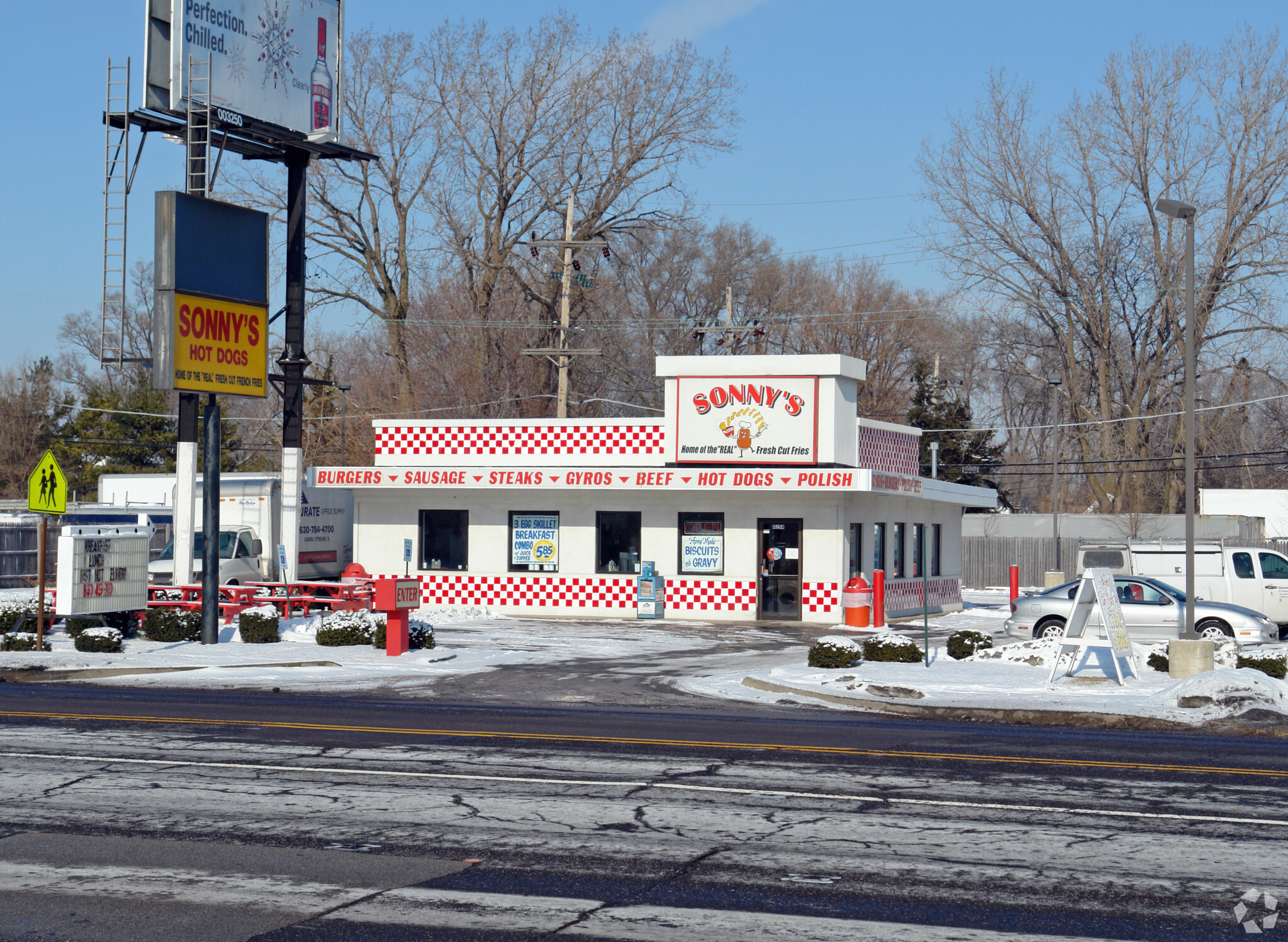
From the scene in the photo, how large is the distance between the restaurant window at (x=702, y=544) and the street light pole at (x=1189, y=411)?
13443 mm

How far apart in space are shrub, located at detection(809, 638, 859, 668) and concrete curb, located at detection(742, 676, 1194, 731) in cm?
287

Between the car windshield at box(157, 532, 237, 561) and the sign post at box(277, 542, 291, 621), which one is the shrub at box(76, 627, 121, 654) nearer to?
the sign post at box(277, 542, 291, 621)

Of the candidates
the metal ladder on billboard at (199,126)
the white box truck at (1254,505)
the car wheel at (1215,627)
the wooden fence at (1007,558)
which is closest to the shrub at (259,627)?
the metal ladder on billboard at (199,126)

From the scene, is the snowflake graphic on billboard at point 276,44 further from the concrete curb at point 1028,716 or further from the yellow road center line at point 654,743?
the concrete curb at point 1028,716

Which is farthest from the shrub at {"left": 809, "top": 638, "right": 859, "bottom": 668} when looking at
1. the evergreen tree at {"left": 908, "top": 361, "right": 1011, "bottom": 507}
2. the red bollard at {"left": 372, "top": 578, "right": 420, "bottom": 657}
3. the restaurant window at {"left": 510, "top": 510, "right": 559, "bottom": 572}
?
the evergreen tree at {"left": 908, "top": 361, "right": 1011, "bottom": 507}

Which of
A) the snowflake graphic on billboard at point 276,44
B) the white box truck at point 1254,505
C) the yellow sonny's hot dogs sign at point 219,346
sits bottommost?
the white box truck at point 1254,505

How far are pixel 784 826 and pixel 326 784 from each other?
12.3ft

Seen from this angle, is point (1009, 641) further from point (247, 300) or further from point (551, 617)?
point (247, 300)

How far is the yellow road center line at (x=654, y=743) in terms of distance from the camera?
11.7 m

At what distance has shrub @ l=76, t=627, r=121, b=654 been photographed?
70.7ft

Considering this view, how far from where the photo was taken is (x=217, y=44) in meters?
28.5

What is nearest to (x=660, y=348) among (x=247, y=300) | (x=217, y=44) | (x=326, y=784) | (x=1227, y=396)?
(x=1227, y=396)

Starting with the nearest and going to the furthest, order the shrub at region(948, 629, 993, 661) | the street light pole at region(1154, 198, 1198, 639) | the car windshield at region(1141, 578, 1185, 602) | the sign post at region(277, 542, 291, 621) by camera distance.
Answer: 1. the street light pole at region(1154, 198, 1198, 639)
2. the shrub at region(948, 629, 993, 661)
3. the car windshield at region(1141, 578, 1185, 602)
4. the sign post at region(277, 542, 291, 621)

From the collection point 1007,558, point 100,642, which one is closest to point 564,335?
point 100,642
